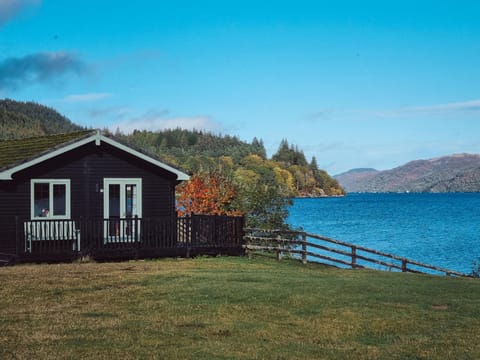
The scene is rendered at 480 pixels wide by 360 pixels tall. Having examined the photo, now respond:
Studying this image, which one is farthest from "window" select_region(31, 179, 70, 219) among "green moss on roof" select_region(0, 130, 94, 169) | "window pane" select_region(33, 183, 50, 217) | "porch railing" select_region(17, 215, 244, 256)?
"green moss on roof" select_region(0, 130, 94, 169)

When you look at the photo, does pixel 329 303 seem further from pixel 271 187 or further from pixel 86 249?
pixel 271 187

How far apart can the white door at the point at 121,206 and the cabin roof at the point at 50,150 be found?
4.32 feet

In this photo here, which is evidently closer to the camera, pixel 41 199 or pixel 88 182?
pixel 41 199

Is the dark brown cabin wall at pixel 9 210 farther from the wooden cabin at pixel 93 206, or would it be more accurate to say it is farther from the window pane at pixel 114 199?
the window pane at pixel 114 199

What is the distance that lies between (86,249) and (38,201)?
286 centimetres

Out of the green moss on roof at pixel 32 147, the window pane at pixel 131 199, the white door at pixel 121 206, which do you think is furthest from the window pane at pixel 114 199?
the green moss on roof at pixel 32 147

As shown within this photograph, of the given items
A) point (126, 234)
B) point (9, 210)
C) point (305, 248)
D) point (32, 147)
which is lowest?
point (305, 248)

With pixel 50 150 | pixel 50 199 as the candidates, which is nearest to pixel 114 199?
pixel 50 199

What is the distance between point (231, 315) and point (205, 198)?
26.6 metres

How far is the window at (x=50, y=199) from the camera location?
2733 centimetres

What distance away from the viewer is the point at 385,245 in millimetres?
72750

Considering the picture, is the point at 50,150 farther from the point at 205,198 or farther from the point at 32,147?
the point at 205,198

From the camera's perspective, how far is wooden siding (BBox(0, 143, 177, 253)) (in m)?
26.8

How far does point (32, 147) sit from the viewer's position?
3070 centimetres
